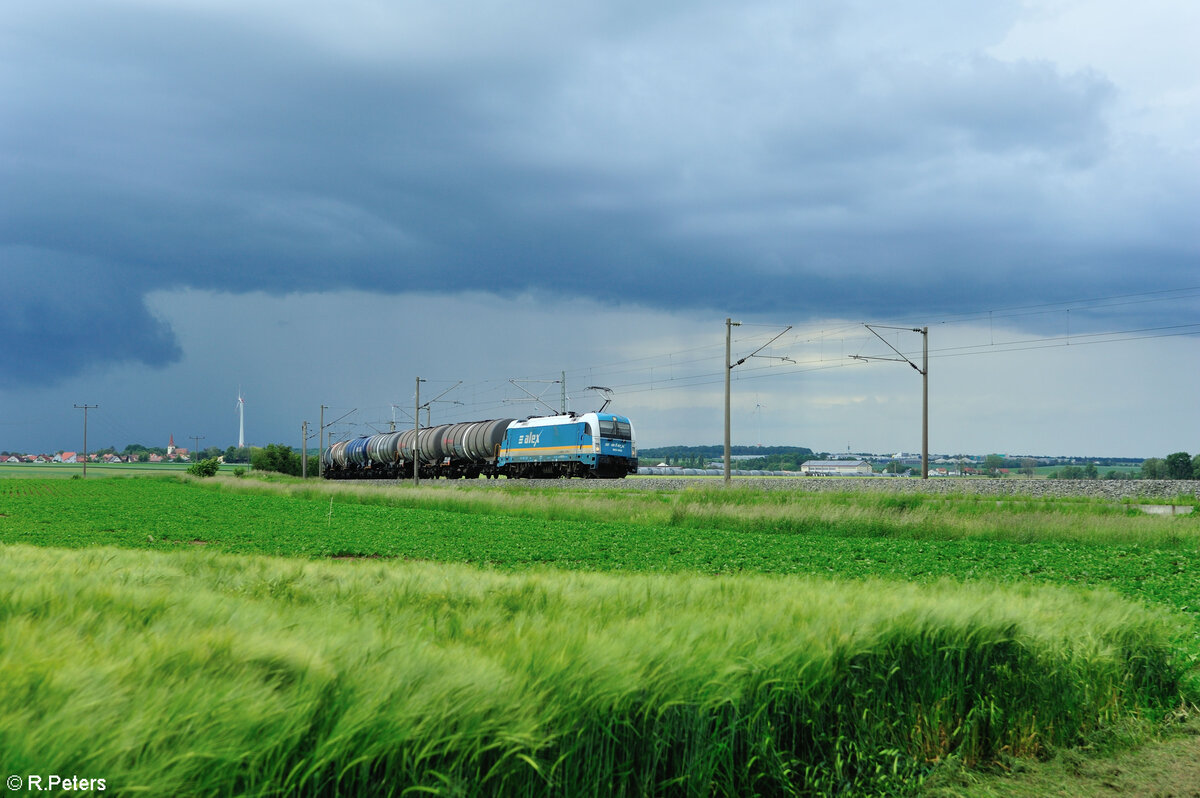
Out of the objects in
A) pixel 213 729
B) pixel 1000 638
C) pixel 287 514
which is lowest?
pixel 287 514

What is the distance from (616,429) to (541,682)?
51.7 m

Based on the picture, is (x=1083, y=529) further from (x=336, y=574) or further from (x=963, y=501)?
(x=336, y=574)

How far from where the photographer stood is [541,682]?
3.53m

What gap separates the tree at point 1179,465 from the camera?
69.8 metres

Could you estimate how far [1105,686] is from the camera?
20.1ft

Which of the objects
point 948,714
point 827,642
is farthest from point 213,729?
point 948,714

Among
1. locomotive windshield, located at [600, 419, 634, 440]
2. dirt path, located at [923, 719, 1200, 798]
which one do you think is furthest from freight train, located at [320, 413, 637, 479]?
dirt path, located at [923, 719, 1200, 798]

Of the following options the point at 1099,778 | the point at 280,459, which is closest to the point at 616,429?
the point at 1099,778

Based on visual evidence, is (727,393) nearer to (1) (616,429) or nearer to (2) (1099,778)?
(1) (616,429)

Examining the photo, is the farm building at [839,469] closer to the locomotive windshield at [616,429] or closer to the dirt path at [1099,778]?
the locomotive windshield at [616,429]

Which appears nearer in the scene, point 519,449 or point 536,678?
point 536,678

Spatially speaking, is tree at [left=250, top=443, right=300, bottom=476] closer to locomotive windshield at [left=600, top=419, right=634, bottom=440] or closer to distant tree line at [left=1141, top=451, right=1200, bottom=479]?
locomotive windshield at [left=600, top=419, right=634, bottom=440]

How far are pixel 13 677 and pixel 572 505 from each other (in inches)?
1157

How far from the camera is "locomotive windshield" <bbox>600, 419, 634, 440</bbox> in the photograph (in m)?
54.1
